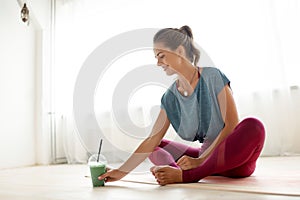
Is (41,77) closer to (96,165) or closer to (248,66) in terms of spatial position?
(248,66)

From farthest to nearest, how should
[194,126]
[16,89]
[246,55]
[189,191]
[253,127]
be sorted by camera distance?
[16,89] < [246,55] < [194,126] < [253,127] < [189,191]

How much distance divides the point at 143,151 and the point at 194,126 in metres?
0.22

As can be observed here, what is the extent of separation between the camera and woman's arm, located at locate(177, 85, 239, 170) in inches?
47.6

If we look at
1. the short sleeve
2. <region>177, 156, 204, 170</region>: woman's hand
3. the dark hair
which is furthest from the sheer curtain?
<region>177, 156, 204, 170</region>: woman's hand

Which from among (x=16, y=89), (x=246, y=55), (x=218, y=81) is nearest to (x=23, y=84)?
(x=16, y=89)

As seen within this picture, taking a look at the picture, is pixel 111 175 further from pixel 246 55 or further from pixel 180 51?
pixel 246 55

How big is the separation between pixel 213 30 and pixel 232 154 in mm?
1673

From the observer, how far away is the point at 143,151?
4.34 feet

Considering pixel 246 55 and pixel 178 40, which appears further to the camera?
pixel 246 55

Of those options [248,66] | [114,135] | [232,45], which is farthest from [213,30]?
[114,135]

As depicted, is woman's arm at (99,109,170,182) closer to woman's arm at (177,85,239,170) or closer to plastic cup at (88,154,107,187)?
plastic cup at (88,154,107,187)

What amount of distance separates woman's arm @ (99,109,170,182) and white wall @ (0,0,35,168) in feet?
5.27

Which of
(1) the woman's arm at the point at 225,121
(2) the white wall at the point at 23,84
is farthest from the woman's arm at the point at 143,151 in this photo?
(2) the white wall at the point at 23,84

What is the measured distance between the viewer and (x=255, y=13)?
8.39 feet
